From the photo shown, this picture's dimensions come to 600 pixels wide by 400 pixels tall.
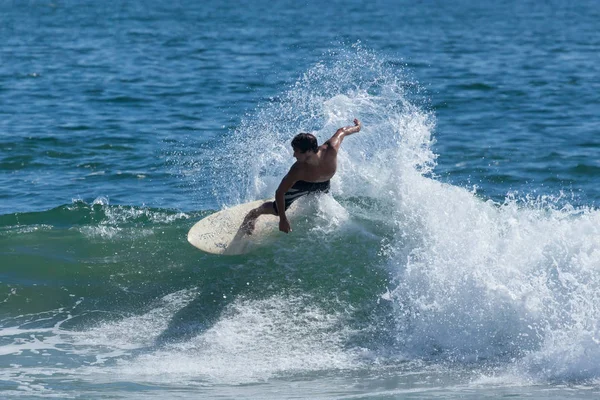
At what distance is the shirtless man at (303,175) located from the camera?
9703 mm

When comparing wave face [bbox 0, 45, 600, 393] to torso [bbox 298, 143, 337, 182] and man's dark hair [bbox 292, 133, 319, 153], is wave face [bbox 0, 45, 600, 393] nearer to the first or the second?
torso [bbox 298, 143, 337, 182]

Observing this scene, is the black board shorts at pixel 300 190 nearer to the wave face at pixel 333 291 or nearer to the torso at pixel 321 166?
the torso at pixel 321 166

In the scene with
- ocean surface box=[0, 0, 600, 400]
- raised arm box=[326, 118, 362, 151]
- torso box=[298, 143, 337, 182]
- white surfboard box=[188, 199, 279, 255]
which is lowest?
ocean surface box=[0, 0, 600, 400]

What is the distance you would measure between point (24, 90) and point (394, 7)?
35.1 m

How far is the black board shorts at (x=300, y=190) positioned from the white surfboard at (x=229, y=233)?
551 millimetres

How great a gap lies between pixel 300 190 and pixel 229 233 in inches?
42.5

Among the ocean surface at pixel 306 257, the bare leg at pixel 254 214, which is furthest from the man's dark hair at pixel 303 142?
the ocean surface at pixel 306 257

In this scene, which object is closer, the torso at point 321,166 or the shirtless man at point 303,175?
the shirtless man at point 303,175

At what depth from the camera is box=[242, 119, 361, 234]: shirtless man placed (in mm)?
9703

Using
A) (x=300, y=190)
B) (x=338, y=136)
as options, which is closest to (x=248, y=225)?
(x=300, y=190)

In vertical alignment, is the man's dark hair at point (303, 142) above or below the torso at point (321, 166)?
above

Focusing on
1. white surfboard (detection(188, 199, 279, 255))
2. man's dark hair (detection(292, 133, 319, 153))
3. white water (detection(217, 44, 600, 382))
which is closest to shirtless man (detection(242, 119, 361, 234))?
man's dark hair (detection(292, 133, 319, 153))

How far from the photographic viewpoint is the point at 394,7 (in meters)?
55.1

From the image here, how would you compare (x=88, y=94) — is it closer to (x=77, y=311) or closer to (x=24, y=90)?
(x=24, y=90)
